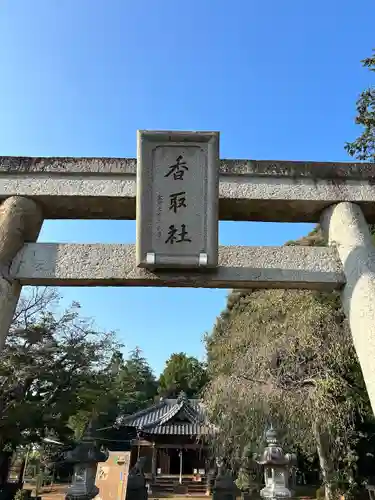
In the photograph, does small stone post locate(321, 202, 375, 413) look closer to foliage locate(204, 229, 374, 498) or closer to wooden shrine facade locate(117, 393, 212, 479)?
foliage locate(204, 229, 374, 498)

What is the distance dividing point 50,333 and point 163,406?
14.0 metres

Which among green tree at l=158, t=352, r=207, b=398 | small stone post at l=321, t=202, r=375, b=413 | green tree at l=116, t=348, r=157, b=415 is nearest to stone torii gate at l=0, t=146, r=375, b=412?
small stone post at l=321, t=202, r=375, b=413

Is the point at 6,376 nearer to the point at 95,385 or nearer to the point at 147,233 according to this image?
the point at 95,385

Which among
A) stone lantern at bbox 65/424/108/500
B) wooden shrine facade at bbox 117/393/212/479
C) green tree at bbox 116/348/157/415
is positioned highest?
green tree at bbox 116/348/157/415

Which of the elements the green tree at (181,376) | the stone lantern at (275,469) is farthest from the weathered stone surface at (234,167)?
the green tree at (181,376)

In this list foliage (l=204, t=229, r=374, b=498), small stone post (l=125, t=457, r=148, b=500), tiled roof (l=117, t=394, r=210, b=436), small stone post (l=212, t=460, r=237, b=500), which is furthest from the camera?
tiled roof (l=117, t=394, r=210, b=436)

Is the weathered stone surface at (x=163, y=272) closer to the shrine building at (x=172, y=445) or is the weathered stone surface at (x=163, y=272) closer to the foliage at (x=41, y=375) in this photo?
the foliage at (x=41, y=375)

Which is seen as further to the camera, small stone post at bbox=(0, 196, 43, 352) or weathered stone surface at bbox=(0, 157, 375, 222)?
weathered stone surface at bbox=(0, 157, 375, 222)

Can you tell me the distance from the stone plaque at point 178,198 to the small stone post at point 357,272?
1.10m

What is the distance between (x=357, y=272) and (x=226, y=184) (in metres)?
1.33

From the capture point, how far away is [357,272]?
3438mm

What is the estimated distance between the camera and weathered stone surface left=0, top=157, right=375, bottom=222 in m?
3.79

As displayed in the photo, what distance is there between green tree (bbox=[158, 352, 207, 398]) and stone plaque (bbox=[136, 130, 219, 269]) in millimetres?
42549

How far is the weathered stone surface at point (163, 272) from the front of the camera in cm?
346
